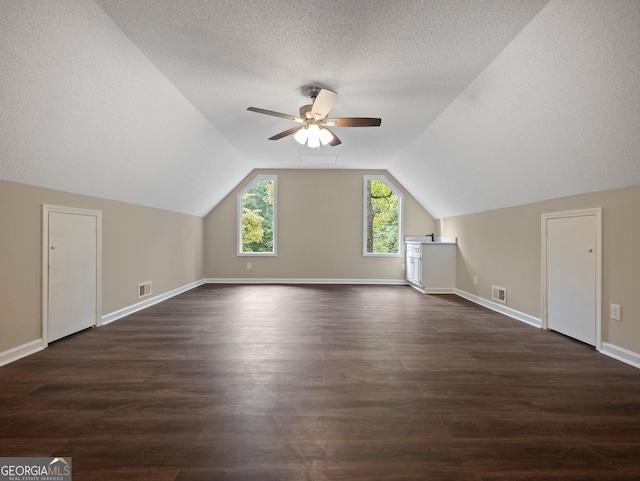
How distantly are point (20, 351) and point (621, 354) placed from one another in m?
5.22

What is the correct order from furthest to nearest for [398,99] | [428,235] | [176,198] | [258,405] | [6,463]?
[428,235], [176,198], [398,99], [258,405], [6,463]

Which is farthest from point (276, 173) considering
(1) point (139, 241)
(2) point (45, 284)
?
(2) point (45, 284)

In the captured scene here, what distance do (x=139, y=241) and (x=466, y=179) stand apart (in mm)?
4926

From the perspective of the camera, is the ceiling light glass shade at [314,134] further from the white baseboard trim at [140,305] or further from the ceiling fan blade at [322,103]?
the white baseboard trim at [140,305]

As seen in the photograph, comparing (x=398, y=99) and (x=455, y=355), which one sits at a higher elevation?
(x=398, y=99)

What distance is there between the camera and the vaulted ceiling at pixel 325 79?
195cm

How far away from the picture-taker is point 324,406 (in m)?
1.82

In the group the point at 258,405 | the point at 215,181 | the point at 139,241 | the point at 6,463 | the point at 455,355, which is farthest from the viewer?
the point at 215,181

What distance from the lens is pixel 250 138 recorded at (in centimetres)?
467

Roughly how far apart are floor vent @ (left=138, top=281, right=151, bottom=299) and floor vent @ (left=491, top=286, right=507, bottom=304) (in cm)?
527

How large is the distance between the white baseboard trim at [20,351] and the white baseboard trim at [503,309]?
528cm

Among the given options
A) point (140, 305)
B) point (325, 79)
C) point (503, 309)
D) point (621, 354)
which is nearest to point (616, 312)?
point (621, 354)

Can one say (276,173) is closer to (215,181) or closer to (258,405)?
(215,181)

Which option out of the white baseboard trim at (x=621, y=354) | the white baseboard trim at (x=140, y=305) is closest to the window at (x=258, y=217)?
the white baseboard trim at (x=140, y=305)
